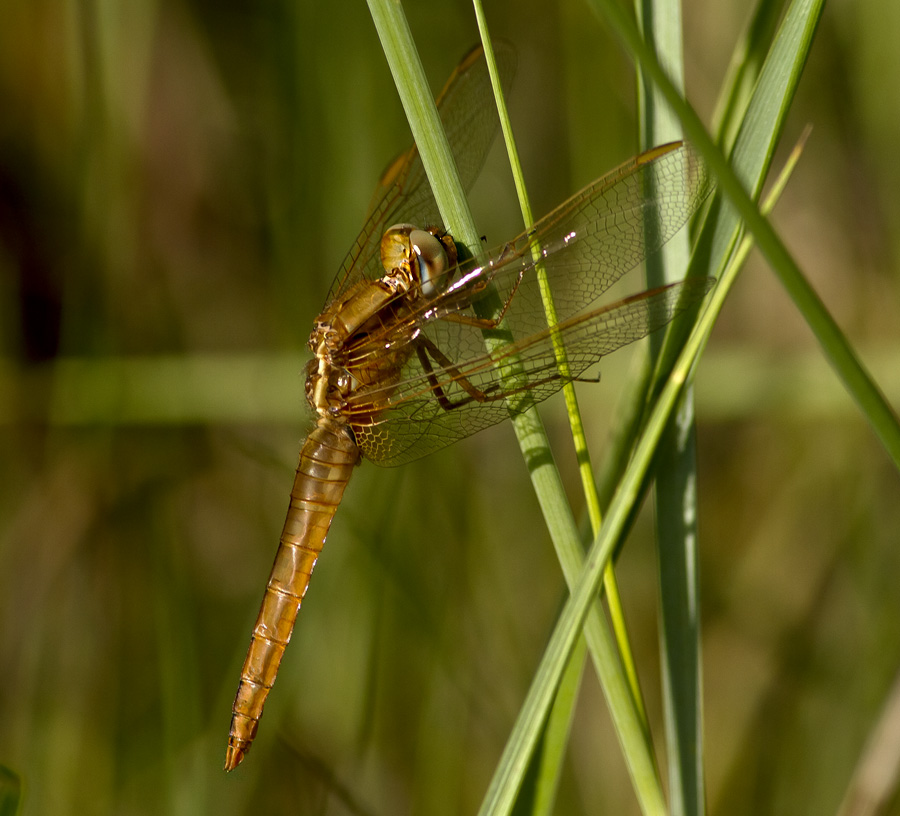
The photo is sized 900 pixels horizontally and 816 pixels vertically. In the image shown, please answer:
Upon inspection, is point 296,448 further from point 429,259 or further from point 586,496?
point 586,496

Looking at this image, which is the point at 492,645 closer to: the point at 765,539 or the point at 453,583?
the point at 453,583

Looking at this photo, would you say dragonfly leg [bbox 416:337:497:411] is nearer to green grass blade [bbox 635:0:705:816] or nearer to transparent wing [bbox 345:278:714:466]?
transparent wing [bbox 345:278:714:466]

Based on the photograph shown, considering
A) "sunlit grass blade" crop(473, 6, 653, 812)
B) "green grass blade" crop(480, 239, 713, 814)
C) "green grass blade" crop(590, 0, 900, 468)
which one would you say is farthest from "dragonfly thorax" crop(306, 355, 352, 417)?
"green grass blade" crop(590, 0, 900, 468)

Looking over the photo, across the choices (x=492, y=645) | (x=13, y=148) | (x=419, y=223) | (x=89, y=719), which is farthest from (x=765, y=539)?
(x=13, y=148)

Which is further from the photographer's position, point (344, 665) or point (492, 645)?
point (492, 645)

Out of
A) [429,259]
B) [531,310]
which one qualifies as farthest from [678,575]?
[429,259]

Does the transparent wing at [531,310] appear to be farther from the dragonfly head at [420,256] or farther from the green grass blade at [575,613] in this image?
the green grass blade at [575,613]
